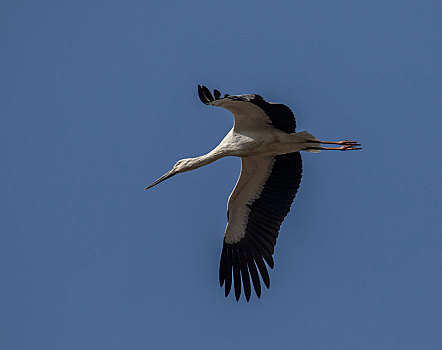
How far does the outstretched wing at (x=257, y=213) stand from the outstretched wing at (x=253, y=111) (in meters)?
0.72

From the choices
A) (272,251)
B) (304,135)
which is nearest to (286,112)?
(304,135)

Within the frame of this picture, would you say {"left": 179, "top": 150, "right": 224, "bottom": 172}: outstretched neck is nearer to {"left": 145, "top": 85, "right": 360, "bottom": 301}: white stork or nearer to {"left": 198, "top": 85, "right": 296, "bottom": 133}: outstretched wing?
{"left": 145, "top": 85, "right": 360, "bottom": 301}: white stork

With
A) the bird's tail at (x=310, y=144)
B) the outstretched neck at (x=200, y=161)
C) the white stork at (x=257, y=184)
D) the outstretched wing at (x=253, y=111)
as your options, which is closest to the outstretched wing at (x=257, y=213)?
the white stork at (x=257, y=184)

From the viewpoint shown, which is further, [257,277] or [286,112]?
[257,277]

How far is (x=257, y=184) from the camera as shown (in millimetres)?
12328

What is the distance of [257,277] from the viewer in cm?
1208

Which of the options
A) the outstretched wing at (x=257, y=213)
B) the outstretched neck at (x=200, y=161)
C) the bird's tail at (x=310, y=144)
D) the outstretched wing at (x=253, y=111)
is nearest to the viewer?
the outstretched wing at (x=253, y=111)

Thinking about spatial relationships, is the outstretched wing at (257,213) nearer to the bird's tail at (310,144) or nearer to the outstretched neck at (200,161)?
the bird's tail at (310,144)

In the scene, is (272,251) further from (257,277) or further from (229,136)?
(229,136)

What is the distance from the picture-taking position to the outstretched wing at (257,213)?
39.7 ft

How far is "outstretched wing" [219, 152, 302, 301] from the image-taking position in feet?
39.7

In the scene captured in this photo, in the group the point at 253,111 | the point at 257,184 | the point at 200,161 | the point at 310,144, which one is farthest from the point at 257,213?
the point at 253,111

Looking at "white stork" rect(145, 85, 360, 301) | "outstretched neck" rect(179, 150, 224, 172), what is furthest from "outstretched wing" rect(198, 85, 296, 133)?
"outstretched neck" rect(179, 150, 224, 172)

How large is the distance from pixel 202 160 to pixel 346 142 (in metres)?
2.15
